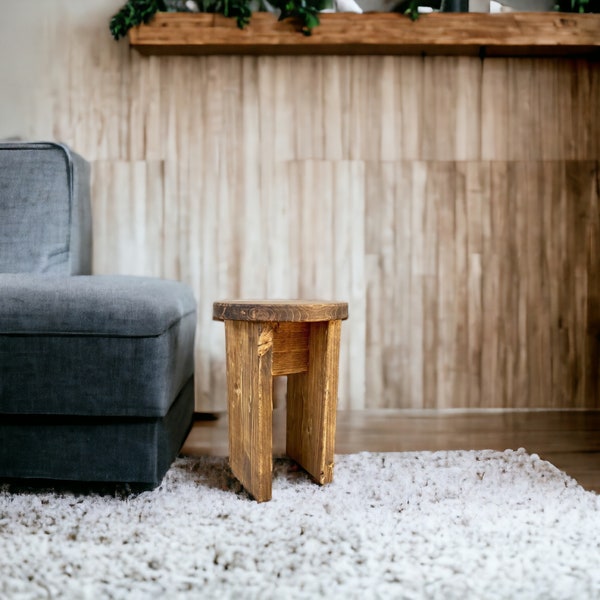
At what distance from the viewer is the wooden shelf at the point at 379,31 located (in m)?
2.15

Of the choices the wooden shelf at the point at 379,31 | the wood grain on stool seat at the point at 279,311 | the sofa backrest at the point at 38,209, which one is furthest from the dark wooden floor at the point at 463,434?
the wooden shelf at the point at 379,31

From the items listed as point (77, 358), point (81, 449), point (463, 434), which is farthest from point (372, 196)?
point (81, 449)

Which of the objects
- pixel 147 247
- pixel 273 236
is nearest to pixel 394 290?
pixel 273 236

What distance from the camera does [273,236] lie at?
2354mm

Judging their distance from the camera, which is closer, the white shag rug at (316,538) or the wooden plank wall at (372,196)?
the white shag rug at (316,538)

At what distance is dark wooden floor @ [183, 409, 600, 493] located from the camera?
1788 mm

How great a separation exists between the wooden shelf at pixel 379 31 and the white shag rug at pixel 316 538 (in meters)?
1.66

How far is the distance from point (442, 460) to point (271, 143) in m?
1.47

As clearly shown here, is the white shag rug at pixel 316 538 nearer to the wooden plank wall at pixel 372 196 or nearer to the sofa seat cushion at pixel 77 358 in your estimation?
the sofa seat cushion at pixel 77 358

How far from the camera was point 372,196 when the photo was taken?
7.74 ft

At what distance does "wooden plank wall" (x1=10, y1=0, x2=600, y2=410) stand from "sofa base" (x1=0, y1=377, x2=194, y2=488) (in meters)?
0.99

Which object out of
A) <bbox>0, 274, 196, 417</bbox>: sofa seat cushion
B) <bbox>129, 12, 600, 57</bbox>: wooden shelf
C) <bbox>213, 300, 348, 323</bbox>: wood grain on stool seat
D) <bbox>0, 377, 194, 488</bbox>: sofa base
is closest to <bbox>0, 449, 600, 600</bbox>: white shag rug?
<bbox>0, 377, 194, 488</bbox>: sofa base

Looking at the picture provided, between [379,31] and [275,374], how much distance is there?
4.98 ft

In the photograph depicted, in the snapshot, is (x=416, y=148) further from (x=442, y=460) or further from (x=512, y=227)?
(x=442, y=460)
